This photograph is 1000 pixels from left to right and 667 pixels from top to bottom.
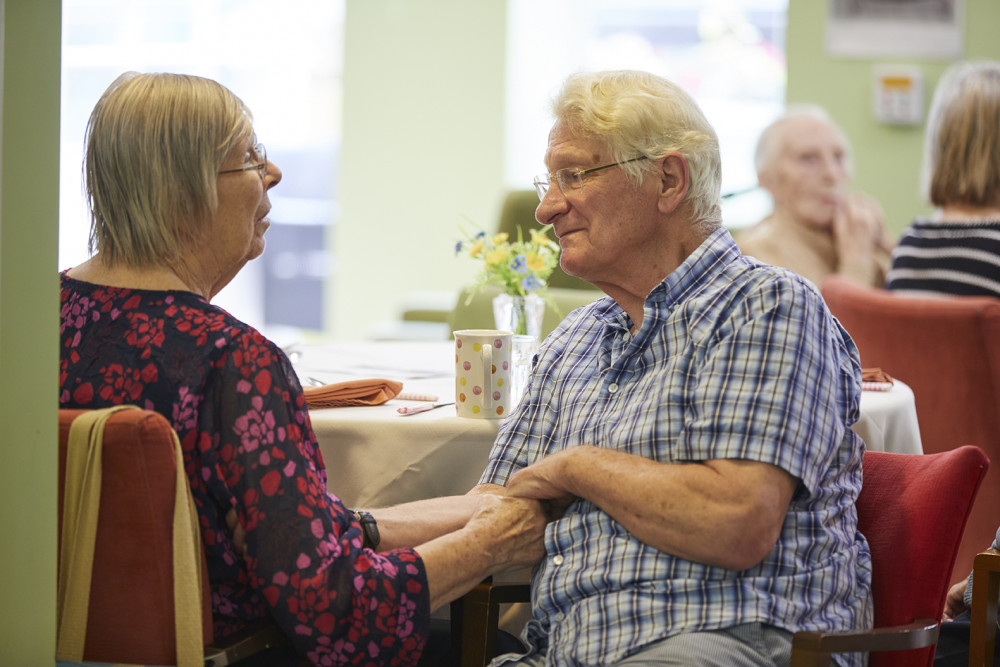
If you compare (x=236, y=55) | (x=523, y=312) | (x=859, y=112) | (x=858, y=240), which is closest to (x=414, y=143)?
(x=236, y=55)

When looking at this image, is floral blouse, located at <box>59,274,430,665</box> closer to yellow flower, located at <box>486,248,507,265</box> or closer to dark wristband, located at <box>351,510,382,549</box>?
dark wristband, located at <box>351,510,382,549</box>

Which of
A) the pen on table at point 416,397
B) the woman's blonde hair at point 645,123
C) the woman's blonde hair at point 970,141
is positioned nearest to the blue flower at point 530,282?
the pen on table at point 416,397

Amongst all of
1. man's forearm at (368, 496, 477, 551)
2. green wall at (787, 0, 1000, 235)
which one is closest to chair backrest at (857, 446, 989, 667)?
man's forearm at (368, 496, 477, 551)

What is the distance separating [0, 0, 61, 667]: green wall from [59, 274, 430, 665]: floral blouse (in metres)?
0.16

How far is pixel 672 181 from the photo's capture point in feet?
4.92

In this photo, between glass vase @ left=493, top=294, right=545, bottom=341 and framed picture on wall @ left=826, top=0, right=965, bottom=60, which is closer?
glass vase @ left=493, top=294, right=545, bottom=341

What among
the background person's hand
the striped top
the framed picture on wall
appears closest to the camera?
the striped top

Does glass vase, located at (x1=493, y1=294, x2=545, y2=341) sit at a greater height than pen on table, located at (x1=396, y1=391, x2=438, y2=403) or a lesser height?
greater

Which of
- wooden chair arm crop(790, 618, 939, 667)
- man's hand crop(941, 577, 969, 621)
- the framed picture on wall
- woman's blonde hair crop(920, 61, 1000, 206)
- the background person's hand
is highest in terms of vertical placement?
the framed picture on wall

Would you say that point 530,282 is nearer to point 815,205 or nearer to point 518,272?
point 518,272

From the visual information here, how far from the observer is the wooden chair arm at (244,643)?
1.22 m

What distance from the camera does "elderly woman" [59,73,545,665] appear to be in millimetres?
1246

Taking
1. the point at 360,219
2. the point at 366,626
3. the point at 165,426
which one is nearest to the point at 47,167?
the point at 165,426

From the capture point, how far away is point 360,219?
5.72 meters
